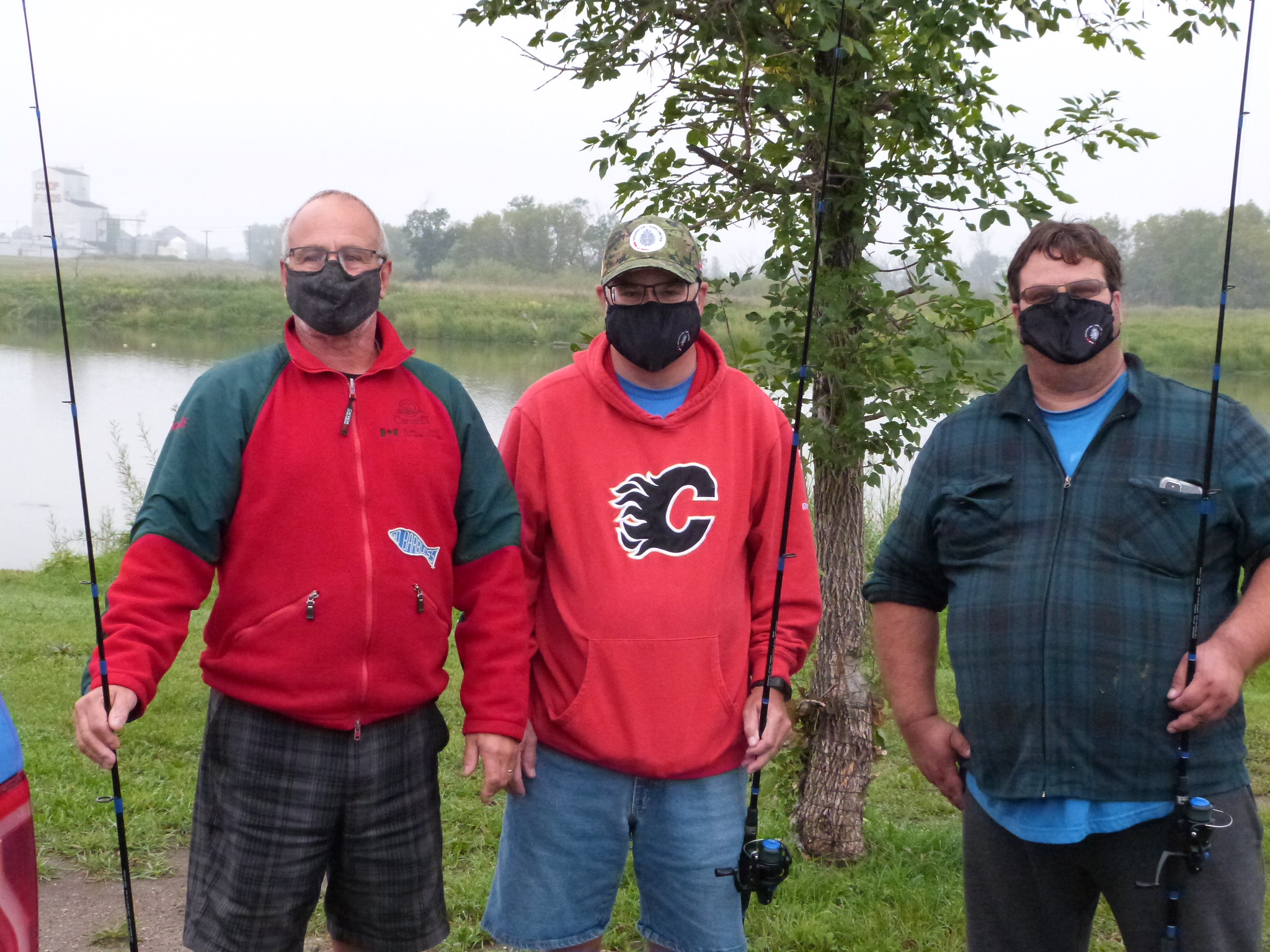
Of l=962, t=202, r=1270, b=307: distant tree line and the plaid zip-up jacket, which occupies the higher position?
l=962, t=202, r=1270, b=307: distant tree line

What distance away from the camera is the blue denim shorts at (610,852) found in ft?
8.84

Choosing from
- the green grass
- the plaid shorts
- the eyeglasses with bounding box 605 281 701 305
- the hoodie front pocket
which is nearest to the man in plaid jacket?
the green grass

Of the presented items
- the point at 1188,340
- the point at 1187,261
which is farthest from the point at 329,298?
the point at 1188,340

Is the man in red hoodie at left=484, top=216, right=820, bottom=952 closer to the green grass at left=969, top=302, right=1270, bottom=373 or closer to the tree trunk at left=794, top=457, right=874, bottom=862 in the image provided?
the green grass at left=969, top=302, right=1270, bottom=373

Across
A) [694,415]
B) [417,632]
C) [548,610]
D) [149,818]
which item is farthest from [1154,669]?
Result: [149,818]

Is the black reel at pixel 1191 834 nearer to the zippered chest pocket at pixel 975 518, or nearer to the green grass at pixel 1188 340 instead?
the zippered chest pocket at pixel 975 518

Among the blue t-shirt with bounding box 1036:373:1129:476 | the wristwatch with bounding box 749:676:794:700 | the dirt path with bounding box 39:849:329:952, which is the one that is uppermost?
the blue t-shirt with bounding box 1036:373:1129:476

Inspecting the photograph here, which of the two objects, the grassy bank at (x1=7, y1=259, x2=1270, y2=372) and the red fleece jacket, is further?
the grassy bank at (x1=7, y1=259, x2=1270, y2=372)

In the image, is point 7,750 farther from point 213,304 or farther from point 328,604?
point 213,304

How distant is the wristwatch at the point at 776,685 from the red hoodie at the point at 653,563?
0.08 ft

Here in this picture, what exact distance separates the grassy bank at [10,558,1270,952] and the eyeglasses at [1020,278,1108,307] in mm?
2307

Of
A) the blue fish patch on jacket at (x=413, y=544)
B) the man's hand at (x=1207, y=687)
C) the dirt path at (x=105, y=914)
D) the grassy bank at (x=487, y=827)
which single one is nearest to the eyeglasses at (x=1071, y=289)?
the man's hand at (x=1207, y=687)

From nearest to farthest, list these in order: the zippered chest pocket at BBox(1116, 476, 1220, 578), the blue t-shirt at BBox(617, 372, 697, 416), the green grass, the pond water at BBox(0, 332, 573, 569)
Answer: the zippered chest pocket at BBox(1116, 476, 1220, 578), the blue t-shirt at BBox(617, 372, 697, 416), the green grass, the pond water at BBox(0, 332, 573, 569)

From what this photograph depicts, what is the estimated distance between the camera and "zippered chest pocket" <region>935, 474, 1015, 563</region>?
248 centimetres
